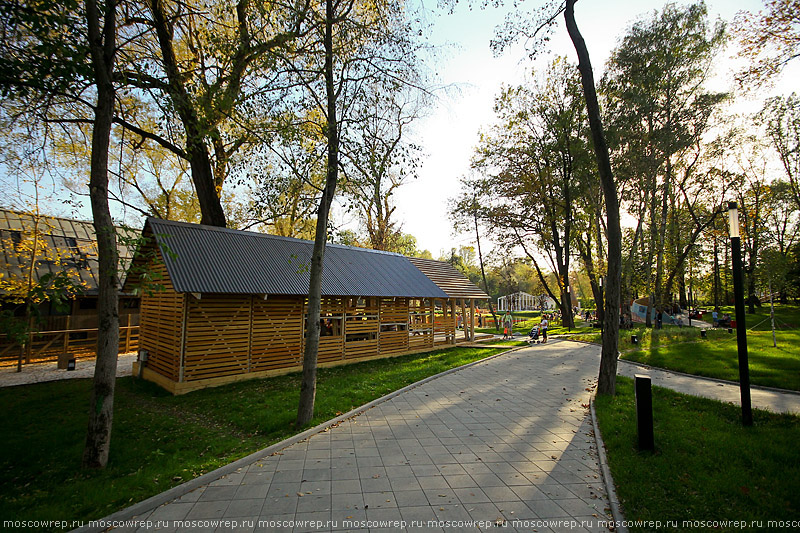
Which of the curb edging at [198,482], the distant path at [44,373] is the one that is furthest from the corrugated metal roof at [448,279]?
the distant path at [44,373]

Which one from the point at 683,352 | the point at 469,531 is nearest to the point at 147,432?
the point at 469,531

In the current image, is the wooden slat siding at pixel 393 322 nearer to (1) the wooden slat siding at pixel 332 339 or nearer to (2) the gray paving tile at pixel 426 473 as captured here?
(1) the wooden slat siding at pixel 332 339

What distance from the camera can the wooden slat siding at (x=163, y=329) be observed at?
9.67 metres

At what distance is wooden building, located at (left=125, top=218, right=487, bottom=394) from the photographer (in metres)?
9.67

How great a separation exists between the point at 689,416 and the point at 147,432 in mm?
10322

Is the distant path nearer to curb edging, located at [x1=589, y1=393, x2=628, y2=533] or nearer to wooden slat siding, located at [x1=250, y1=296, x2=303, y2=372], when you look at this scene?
wooden slat siding, located at [x1=250, y1=296, x2=303, y2=372]

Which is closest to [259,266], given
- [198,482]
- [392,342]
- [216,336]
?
[216,336]

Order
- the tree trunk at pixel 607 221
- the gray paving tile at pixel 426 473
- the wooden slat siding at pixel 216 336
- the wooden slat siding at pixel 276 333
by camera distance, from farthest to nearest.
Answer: the wooden slat siding at pixel 276 333 < the wooden slat siding at pixel 216 336 < the tree trunk at pixel 607 221 < the gray paving tile at pixel 426 473

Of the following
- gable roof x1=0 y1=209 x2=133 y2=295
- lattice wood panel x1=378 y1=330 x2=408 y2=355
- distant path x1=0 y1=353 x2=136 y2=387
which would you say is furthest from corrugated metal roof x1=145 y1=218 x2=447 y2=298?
distant path x1=0 y1=353 x2=136 y2=387

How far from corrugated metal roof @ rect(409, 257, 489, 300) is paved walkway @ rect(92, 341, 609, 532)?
11.0 m

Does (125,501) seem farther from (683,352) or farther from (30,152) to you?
(683,352)

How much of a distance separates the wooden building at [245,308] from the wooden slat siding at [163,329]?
3cm

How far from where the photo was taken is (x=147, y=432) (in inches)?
263

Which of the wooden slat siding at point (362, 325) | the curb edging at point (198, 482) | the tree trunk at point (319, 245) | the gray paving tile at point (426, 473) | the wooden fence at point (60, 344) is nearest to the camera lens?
the curb edging at point (198, 482)
